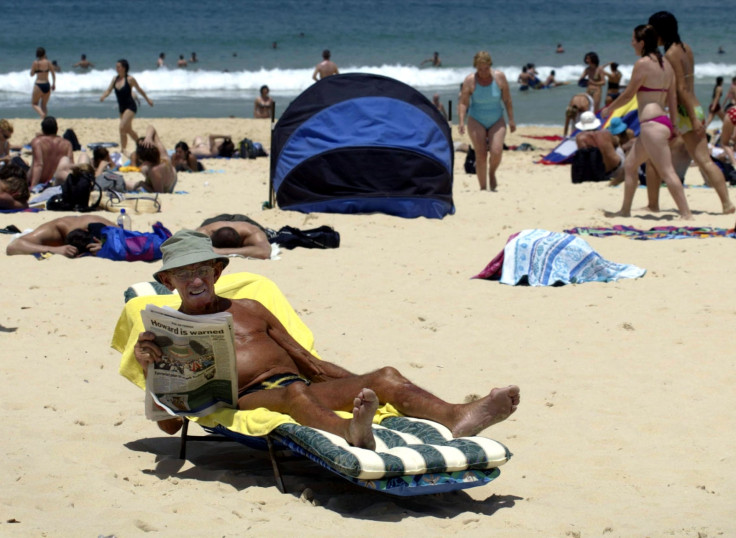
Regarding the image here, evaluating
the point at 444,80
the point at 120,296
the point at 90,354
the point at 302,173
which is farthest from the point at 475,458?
the point at 444,80

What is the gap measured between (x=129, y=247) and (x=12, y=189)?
2783 millimetres

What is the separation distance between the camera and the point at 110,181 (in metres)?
11.0

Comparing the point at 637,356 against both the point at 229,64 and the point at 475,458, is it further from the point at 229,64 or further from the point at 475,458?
the point at 229,64

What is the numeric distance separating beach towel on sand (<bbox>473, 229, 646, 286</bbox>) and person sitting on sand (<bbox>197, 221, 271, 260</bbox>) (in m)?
1.80

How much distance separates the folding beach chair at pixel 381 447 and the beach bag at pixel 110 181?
675 cm

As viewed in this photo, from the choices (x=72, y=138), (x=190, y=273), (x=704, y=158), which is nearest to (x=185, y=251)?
(x=190, y=273)

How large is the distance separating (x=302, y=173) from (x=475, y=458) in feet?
22.0

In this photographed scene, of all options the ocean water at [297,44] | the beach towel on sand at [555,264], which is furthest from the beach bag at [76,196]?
the ocean water at [297,44]

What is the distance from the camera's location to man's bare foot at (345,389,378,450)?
348 centimetres

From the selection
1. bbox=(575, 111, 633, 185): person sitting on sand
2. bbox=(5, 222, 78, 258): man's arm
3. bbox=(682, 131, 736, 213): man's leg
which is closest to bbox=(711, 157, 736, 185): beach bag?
bbox=(575, 111, 633, 185): person sitting on sand

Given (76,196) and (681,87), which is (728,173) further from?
(76,196)

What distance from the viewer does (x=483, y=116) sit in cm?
1159

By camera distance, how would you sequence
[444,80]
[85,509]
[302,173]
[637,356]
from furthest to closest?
[444,80] < [302,173] < [637,356] < [85,509]

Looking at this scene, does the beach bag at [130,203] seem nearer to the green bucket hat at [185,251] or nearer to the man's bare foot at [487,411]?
the green bucket hat at [185,251]
